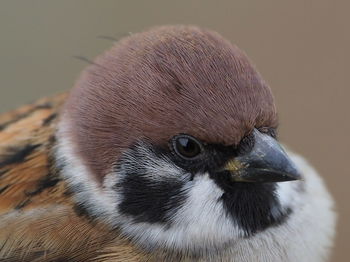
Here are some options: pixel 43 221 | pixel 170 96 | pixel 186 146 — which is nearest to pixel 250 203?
pixel 186 146

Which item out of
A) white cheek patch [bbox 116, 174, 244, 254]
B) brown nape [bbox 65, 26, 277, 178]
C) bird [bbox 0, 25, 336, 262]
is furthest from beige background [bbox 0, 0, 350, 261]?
brown nape [bbox 65, 26, 277, 178]

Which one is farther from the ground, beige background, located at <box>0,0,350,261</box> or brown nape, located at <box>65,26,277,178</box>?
beige background, located at <box>0,0,350,261</box>

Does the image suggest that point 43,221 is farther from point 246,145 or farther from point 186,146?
point 246,145

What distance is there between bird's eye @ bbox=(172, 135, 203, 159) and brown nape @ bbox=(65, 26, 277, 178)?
25 mm

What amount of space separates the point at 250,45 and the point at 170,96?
3.29m

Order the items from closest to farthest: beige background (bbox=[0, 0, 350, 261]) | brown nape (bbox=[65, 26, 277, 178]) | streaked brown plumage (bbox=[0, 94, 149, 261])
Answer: brown nape (bbox=[65, 26, 277, 178]), streaked brown plumage (bbox=[0, 94, 149, 261]), beige background (bbox=[0, 0, 350, 261])

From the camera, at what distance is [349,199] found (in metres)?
4.97

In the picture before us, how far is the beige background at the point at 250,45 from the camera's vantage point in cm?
532

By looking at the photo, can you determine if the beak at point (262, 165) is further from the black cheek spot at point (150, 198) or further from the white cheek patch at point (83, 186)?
the white cheek patch at point (83, 186)

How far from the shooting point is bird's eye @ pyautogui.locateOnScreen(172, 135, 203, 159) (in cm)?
238

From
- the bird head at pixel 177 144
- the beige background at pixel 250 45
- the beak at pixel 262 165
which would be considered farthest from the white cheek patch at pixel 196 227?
the beige background at pixel 250 45

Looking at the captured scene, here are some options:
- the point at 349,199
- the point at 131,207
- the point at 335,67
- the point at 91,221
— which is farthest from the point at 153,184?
the point at 335,67

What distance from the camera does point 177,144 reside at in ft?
7.88

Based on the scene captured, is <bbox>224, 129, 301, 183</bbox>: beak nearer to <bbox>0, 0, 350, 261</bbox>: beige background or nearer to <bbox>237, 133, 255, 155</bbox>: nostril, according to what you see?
<bbox>237, 133, 255, 155</bbox>: nostril
